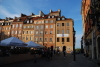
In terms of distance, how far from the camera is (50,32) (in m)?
47.7

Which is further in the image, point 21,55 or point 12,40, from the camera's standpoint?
point 21,55

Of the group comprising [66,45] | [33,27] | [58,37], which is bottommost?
[66,45]

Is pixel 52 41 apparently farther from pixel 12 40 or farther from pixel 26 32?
pixel 12 40

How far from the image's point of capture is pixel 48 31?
4806cm

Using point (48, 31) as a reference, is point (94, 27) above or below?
below

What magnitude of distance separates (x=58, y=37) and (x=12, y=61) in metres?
34.8

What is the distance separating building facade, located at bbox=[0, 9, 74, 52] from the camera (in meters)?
45.6

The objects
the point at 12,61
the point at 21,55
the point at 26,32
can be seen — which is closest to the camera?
the point at 12,61

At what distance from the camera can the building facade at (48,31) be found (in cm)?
4556

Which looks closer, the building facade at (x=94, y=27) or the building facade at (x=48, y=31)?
the building facade at (x=94, y=27)

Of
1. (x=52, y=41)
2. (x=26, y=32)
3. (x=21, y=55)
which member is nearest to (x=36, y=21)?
(x=26, y=32)

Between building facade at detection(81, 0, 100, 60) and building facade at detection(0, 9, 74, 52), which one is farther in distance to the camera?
building facade at detection(0, 9, 74, 52)

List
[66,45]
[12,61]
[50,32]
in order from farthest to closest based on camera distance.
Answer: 1. [50,32]
2. [66,45]
3. [12,61]

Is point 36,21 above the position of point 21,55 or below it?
above
